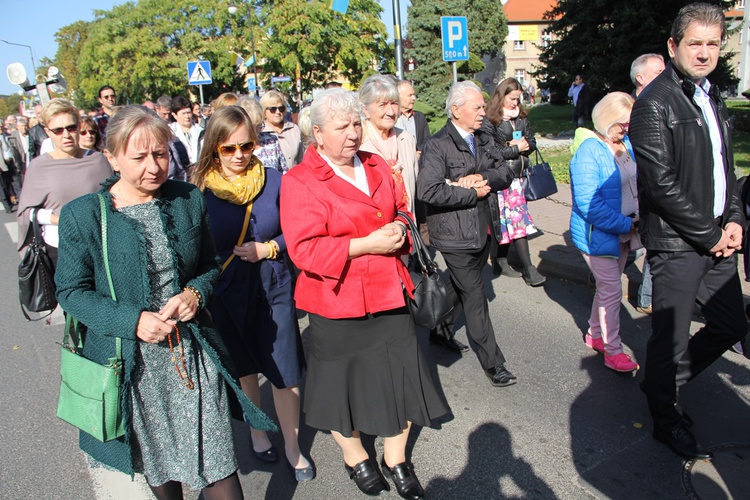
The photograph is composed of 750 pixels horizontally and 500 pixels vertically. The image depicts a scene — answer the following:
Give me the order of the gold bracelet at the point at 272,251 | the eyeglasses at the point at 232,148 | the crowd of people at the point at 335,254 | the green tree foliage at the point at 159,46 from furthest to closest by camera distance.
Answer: the green tree foliage at the point at 159,46 < the gold bracelet at the point at 272,251 < the eyeglasses at the point at 232,148 < the crowd of people at the point at 335,254

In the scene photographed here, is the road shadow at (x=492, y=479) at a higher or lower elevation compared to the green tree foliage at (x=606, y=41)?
lower

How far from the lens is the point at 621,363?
13.6 feet

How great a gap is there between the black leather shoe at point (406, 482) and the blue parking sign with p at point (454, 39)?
8453mm

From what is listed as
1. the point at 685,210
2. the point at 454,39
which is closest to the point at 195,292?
the point at 685,210

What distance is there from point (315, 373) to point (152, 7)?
46.2 meters

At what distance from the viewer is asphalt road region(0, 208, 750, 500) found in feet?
10.4

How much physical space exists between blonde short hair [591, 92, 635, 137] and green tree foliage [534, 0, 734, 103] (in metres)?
15.7

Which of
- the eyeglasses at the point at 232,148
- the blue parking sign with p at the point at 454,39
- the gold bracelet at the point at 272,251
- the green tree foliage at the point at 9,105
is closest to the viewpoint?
the eyeglasses at the point at 232,148

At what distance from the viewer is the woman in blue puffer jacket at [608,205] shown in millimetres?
4004

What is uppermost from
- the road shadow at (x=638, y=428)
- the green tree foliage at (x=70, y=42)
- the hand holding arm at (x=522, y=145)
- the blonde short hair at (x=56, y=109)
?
the green tree foliage at (x=70, y=42)

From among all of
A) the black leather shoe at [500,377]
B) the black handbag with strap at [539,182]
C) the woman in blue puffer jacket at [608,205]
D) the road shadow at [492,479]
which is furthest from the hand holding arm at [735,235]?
the black handbag with strap at [539,182]

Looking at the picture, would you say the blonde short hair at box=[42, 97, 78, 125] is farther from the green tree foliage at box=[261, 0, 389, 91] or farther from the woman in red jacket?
the green tree foliage at box=[261, 0, 389, 91]

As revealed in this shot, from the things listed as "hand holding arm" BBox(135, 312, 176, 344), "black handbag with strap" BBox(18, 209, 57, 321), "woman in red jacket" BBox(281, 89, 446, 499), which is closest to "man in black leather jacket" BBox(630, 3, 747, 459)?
"woman in red jacket" BBox(281, 89, 446, 499)

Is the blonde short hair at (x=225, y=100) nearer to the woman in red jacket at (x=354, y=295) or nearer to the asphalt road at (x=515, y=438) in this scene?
the asphalt road at (x=515, y=438)
